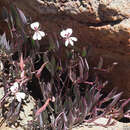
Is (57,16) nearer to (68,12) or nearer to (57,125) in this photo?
(68,12)

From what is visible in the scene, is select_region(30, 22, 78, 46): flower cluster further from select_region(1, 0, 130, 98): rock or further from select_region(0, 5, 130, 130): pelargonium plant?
select_region(1, 0, 130, 98): rock

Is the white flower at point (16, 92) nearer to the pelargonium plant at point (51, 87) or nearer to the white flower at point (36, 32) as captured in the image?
the pelargonium plant at point (51, 87)

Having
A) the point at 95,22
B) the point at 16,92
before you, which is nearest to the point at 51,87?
the point at 16,92

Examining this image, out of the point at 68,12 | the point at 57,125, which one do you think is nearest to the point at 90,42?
the point at 68,12

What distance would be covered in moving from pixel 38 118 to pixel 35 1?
32.8 inches

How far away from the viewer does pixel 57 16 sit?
192 cm

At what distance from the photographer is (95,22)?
1831 mm

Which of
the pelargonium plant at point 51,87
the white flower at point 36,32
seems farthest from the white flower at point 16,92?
the white flower at point 36,32

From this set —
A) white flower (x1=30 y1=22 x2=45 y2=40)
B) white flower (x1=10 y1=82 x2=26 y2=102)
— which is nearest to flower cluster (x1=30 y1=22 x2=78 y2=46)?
white flower (x1=30 y1=22 x2=45 y2=40)

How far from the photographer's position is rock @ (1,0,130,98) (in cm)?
179

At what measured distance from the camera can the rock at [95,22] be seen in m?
1.79

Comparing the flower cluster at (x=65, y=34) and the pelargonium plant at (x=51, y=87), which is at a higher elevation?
the flower cluster at (x=65, y=34)

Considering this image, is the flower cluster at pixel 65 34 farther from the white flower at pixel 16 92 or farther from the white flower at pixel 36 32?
the white flower at pixel 16 92

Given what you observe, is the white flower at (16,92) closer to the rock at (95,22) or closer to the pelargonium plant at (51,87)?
the pelargonium plant at (51,87)
